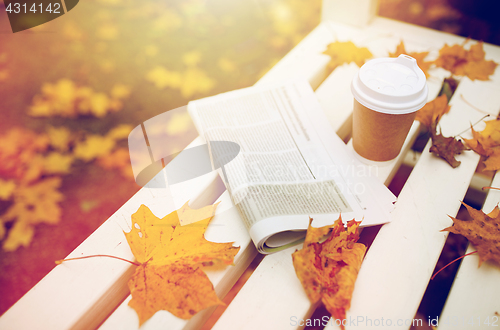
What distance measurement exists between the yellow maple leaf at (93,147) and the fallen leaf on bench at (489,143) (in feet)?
4.07

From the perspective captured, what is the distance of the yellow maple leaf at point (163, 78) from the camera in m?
1.44

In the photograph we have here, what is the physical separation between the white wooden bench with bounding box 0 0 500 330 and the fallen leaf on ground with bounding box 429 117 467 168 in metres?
0.02

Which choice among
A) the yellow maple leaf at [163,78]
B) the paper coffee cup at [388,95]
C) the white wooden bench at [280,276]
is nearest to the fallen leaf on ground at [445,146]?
the white wooden bench at [280,276]

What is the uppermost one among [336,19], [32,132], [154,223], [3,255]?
[336,19]

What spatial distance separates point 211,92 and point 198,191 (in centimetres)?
81

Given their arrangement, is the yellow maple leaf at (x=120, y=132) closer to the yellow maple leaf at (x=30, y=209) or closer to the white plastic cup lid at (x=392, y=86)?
the yellow maple leaf at (x=30, y=209)

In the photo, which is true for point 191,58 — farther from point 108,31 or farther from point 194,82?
point 108,31

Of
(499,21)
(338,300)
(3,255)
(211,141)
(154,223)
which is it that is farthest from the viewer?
(499,21)

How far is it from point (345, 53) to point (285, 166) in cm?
53

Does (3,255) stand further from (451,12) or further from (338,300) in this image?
(451,12)

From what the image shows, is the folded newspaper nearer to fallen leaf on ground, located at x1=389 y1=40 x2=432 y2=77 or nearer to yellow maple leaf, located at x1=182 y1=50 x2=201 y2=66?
fallen leaf on ground, located at x1=389 y1=40 x2=432 y2=77

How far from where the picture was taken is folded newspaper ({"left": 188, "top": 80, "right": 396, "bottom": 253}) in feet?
2.03

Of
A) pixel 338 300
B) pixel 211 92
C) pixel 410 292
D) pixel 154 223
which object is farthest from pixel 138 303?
pixel 211 92

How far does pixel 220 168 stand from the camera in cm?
71
